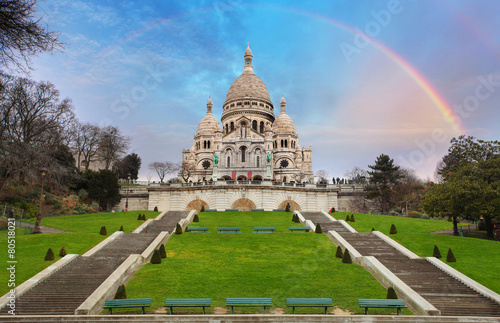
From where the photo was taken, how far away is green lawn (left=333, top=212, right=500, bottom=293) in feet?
68.4

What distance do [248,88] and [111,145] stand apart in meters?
40.2

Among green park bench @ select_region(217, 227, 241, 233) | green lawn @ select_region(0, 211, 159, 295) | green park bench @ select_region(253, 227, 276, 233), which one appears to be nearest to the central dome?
green lawn @ select_region(0, 211, 159, 295)

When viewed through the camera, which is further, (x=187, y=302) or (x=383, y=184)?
(x=383, y=184)

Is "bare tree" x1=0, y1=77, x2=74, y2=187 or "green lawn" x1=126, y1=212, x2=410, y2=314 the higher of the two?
"bare tree" x1=0, y1=77, x2=74, y2=187

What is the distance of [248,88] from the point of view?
9606cm

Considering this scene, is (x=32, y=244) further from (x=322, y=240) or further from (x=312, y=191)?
(x=312, y=191)

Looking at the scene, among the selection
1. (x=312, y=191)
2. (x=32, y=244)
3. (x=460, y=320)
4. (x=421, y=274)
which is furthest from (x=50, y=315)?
(x=312, y=191)

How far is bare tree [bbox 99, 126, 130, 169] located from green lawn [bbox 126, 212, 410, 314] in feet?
152

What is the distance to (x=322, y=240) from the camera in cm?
2809

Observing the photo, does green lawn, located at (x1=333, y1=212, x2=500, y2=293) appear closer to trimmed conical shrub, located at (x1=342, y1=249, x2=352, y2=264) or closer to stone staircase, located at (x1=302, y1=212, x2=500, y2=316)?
stone staircase, located at (x1=302, y1=212, x2=500, y2=316)

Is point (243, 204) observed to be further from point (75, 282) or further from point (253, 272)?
point (75, 282)

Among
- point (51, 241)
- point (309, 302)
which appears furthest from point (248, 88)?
point (309, 302)

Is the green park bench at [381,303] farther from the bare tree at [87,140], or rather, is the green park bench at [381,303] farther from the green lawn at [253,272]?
the bare tree at [87,140]

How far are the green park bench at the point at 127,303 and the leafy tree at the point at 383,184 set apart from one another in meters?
45.8
